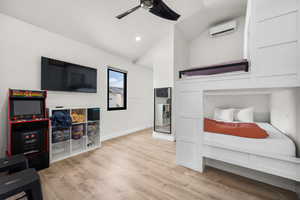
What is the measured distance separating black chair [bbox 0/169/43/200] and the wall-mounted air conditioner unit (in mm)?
4508

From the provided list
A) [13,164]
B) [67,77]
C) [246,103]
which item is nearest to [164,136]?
[246,103]

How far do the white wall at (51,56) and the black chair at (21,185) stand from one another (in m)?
1.50

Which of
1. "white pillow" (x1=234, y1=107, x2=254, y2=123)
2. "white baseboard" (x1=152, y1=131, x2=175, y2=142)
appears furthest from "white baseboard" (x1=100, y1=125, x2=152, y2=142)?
"white pillow" (x1=234, y1=107, x2=254, y2=123)

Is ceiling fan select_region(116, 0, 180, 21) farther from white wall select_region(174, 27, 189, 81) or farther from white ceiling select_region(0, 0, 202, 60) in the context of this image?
white wall select_region(174, 27, 189, 81)

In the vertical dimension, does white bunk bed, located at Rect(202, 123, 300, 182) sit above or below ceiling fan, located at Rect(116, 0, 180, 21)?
below

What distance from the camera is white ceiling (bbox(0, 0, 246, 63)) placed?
6.74 feet

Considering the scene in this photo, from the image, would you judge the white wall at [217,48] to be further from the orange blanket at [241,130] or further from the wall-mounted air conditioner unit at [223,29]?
the orange blanket at [241,130]

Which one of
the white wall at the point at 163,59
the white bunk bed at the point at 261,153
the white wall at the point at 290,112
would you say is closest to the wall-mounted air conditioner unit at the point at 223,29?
the white wall at the point at 163,59

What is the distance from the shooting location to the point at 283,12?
121 cm

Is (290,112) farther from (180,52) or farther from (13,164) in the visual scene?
(13,164)

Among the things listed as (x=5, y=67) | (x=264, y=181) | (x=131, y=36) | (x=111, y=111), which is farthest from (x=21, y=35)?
(x=264, y=181)

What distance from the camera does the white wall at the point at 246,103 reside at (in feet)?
9.39

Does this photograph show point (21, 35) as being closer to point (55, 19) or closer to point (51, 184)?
point (55, 19)

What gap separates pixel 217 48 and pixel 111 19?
9.78 ft
